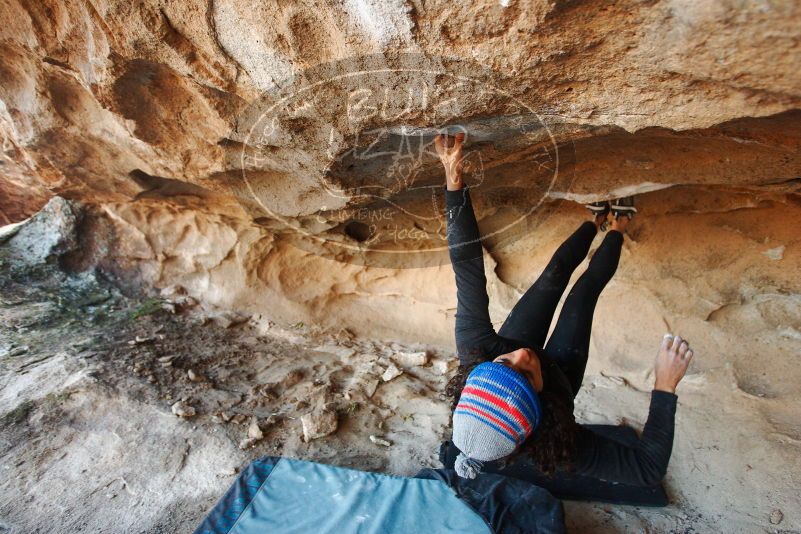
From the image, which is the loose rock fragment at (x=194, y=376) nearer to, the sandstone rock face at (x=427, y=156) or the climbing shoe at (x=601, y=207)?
the sandstone rock face at (x=427, y=156)

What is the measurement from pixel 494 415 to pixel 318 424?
1197mm

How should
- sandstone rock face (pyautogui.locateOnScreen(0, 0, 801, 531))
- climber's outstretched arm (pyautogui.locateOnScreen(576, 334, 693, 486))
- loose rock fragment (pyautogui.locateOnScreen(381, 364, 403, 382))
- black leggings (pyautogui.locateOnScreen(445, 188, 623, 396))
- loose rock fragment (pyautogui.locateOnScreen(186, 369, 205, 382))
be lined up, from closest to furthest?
1. sandstone rock face (pyautogui.locateOnScreen(0, 0, 801, 531))
2. climber's outstretched arm (pyautogui.locateOnScreen(576, 334, 693, 486))
3. black leggings (pyautogui.locateOnScreen(445, 188, 623, 396))
4. loose rock fragment (pyautogui.locateOnScreen(186, 369, 205, 382))
5. loose rock fragment (pyautogui.locateOnScreen(381, 364, 403, 382))

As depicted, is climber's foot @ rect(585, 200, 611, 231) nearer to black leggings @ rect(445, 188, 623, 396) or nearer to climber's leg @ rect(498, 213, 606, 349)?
black leggings @ rect(445, 188, 623, 396)

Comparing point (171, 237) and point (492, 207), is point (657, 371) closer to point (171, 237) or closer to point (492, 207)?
point (492, 207)

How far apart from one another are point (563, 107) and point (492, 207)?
1294 millimetres

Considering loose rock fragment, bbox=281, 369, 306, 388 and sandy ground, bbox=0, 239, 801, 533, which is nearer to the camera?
sandy ground, bbox=0, 239, 801, 533

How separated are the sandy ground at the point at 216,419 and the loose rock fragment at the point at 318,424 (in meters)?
0.03

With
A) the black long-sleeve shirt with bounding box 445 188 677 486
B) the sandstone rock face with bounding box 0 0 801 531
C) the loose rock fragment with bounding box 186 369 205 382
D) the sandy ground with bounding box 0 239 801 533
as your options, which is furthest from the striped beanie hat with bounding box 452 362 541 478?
the loose rock fragment with bounding box 186 369 205 382

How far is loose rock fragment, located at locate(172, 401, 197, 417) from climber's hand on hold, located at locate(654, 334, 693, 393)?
1.90 meters

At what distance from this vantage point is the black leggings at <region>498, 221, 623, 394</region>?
1653 mm

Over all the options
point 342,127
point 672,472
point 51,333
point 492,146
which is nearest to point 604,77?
point 492,146

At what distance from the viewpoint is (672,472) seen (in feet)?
6.41

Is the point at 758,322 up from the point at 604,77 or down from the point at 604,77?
down

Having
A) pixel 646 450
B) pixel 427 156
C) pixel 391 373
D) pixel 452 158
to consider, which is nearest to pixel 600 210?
pixel 427 156
